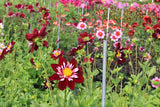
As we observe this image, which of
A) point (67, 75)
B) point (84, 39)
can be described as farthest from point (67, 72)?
point (84, 39)

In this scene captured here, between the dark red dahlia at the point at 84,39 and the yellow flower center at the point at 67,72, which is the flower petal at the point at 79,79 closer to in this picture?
the yellow flower center at the point at 67,72

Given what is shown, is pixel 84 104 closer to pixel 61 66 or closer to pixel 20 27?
pixel 61 66

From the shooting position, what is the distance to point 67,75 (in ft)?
3.62

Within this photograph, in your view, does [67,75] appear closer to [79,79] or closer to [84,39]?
[79,79]

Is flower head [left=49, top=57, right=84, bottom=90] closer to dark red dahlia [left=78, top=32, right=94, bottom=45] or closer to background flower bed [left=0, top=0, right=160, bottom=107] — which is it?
background flower bed [left=0, top=0, right=160, bottom=107]

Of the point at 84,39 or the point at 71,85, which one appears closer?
the point at 71,85

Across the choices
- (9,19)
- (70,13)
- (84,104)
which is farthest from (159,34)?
(70,13)

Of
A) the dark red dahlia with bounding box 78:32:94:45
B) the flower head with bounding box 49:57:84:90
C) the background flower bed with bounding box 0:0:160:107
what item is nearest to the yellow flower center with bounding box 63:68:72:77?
the flower head with bounding box 49:57:84:90

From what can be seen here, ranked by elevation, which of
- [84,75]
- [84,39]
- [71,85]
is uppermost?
[84,39]

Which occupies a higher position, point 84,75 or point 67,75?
point 67,75

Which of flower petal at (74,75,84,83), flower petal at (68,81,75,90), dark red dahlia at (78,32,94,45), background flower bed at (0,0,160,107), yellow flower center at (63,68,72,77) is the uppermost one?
dark red dahlia at (78,32,94,45)

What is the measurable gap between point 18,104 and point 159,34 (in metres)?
1.39

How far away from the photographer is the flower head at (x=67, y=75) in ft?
3.49

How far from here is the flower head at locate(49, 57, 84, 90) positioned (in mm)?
1062
